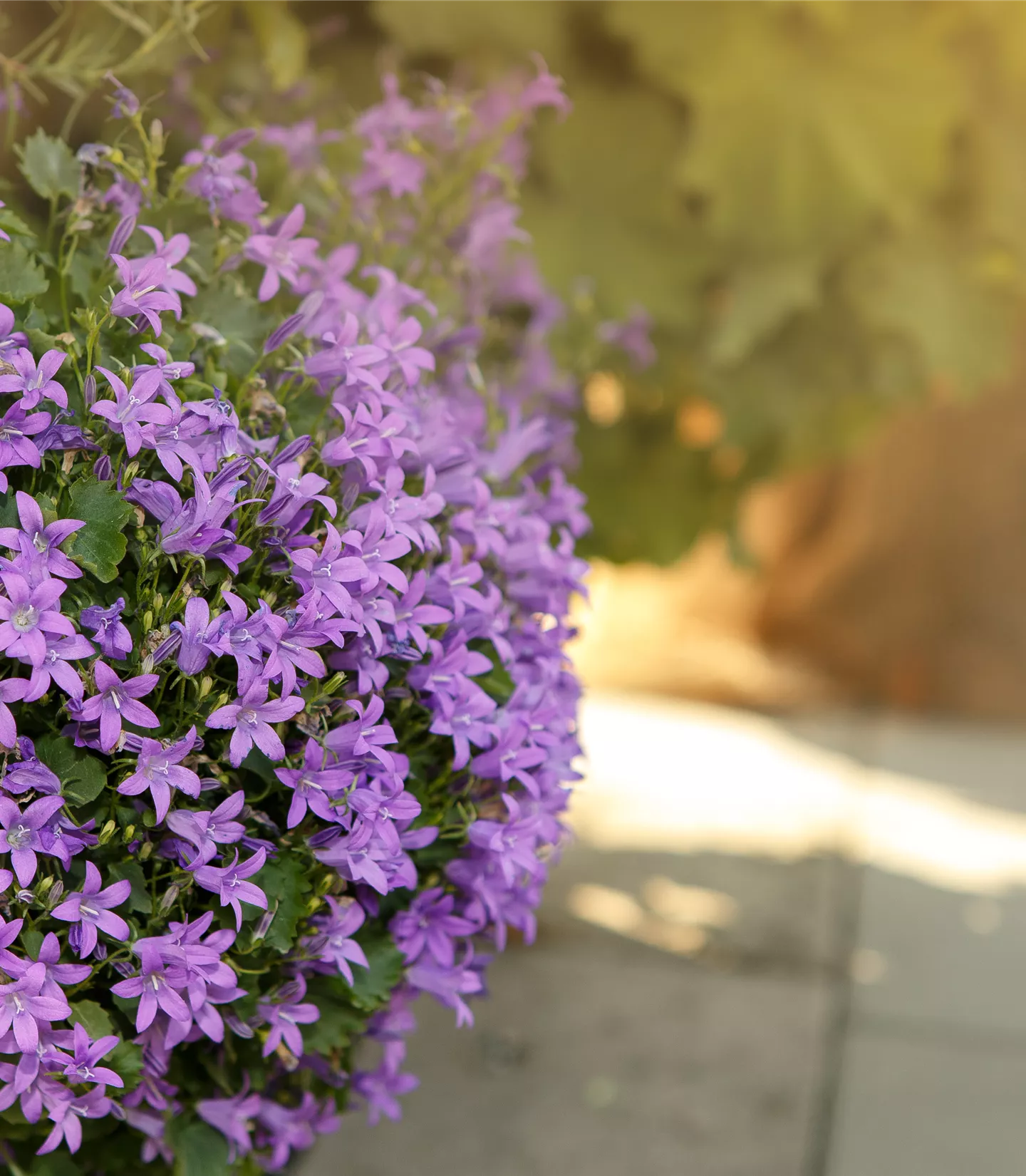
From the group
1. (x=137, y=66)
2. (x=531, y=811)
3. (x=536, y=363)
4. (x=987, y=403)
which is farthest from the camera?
(x=987, y=403)

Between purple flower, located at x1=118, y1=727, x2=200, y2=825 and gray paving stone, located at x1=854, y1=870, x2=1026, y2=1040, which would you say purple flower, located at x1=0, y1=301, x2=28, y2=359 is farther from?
gray paving stone, located at x1=854, y1=870, x2=1026, y2=1040

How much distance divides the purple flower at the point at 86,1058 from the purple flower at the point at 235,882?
0.18 meters

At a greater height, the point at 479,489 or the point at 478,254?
the point at 478,254

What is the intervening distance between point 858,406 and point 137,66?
2.05m

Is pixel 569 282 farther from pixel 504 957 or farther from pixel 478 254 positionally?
pixel 504 957

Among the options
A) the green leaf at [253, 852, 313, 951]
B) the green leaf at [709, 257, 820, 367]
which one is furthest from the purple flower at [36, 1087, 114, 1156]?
the green leaf at [709, 257, 820, 367]

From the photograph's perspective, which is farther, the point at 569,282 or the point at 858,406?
the point at 858,406

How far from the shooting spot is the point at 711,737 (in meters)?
4.89

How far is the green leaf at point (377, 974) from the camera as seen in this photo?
1.55 metres

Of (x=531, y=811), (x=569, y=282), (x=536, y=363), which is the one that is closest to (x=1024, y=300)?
(x=569, y=282)

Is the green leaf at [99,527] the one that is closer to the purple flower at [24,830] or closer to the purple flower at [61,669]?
the purple flower at [61,669]

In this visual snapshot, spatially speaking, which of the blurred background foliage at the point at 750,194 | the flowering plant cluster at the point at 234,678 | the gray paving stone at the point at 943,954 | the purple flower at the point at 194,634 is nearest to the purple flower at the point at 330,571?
the flowering plant cluster at the point at 234,678

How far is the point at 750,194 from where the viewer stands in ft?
8.82

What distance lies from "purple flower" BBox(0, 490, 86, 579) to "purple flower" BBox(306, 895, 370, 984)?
1.56 ft
